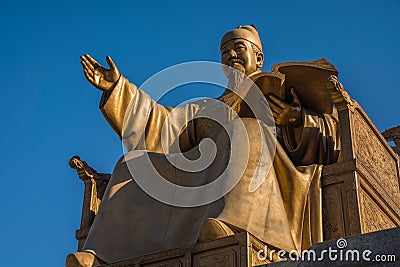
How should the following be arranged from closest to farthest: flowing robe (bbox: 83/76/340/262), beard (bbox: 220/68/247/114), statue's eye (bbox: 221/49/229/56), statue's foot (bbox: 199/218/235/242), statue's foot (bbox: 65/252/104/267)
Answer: statue's foot (bbox: 199/218/235/242)
statue's foot (bbox: 65/252/104/267)
flowing robe (bbox: 83/76/340/262)
beard (bbox: 220/68/247/114)
statue's eye (bbox: 221/49/229/56)

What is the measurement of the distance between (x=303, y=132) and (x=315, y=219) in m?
0.96

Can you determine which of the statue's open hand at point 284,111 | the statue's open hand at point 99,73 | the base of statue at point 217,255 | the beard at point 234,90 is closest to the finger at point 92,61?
the statue's open hand at point 99,73

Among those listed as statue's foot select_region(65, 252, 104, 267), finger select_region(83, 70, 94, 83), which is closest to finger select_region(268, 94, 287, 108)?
finger select_region(83, 70, 94, 83)

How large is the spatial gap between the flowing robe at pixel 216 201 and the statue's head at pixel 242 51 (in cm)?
100

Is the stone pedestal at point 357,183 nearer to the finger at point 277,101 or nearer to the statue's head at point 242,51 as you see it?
the finger at point 277,101

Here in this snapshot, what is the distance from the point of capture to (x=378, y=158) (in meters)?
6.68

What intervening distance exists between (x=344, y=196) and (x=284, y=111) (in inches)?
39.3

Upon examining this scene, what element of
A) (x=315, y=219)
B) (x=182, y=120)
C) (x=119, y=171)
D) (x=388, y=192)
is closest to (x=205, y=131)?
(x=182, y=120)

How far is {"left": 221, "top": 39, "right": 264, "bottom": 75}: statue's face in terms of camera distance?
7.30m

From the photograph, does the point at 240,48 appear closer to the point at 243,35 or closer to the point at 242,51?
the point at 242,51

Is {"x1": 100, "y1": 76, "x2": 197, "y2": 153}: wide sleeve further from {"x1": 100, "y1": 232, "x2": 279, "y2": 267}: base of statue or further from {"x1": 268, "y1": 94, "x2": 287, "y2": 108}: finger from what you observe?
{"x1": 100, "y1": 232, "x2": 279, "y2": 267}: base of statue

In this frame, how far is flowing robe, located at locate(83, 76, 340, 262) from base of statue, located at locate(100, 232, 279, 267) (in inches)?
10.0

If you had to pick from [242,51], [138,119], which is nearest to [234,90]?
[242,51]

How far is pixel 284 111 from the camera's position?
21.3 feet
